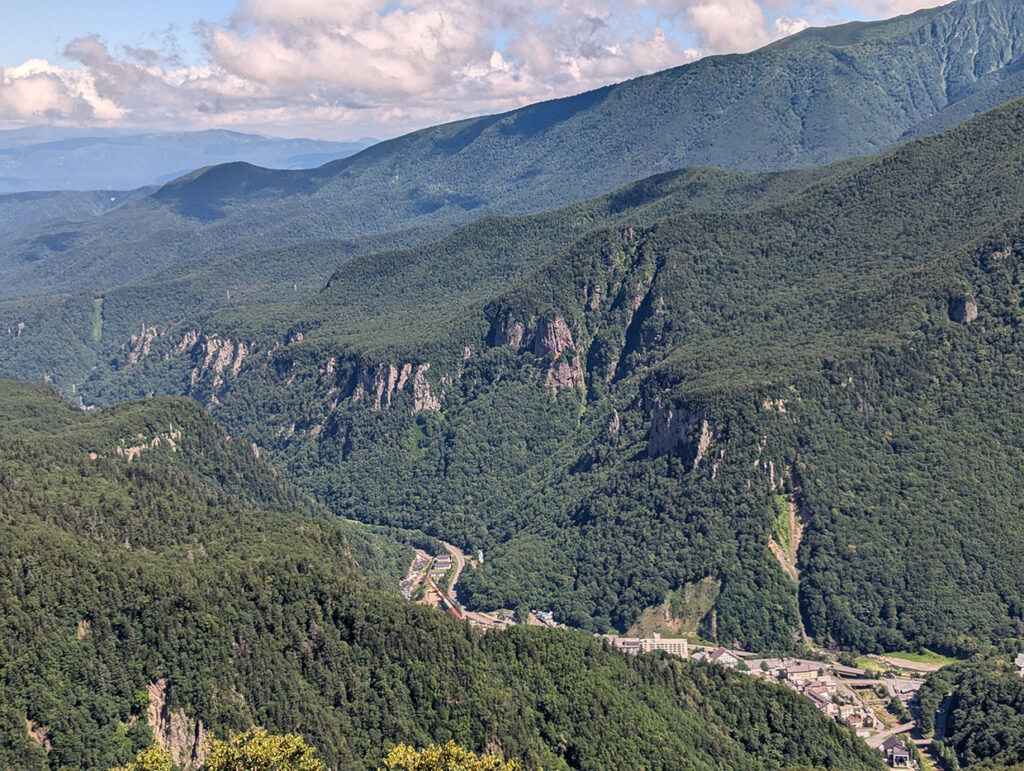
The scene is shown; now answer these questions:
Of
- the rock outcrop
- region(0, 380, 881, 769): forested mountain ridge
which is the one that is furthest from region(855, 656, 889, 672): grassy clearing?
the rock outcrop

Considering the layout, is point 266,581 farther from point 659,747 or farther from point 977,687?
point 977,687

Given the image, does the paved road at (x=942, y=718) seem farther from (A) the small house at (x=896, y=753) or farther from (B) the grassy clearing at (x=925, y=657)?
(B) the grassy clearing at (x=925, y=657)

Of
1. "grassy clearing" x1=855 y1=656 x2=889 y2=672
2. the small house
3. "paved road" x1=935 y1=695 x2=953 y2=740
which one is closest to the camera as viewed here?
the small house

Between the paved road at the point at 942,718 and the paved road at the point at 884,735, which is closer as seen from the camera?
the paved road at the point at 884,735

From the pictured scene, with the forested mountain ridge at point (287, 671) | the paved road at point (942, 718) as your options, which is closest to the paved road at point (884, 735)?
the paved road at point (942, 718)

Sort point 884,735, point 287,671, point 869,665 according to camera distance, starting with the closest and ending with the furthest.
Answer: point 287,671 < point 884,735 < point 869,665

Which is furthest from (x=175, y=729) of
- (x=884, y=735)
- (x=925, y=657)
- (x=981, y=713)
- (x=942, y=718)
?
(x=925, y=657)

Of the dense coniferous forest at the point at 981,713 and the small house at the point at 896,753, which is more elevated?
the dense coniferous forest at the point at 981,713

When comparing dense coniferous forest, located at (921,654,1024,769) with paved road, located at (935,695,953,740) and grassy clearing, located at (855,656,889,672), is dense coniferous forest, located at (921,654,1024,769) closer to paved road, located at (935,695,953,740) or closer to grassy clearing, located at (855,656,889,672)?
paved road, located at (935,695,953,740)

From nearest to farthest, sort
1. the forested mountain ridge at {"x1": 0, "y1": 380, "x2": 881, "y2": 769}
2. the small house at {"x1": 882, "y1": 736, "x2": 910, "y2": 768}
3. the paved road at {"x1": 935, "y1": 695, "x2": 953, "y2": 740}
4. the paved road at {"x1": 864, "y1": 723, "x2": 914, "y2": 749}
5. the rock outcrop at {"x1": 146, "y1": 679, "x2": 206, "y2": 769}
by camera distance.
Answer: the rock outcrop at {"x1": 146, "y1": 679, "x2": 206, "y2": 769}
the forested mountain ridge at {"x1": 0, "y1": 380, "x2": 881, "y2": 769}
the small house at {"x1": 882, "y1": 736, "x2": 910, "y2": 768}
the paved road at {"x1": 864, "y1": 723, "x2": 914, "y2": 749}
the paved road at {"x1": 935, "y1": 695, "x2": 953, "y2": 740}

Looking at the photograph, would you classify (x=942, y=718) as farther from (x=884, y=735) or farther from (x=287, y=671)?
(x=287, y=671)
